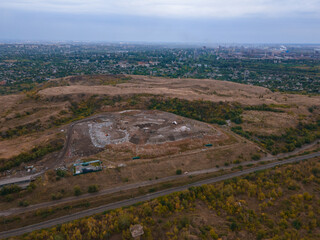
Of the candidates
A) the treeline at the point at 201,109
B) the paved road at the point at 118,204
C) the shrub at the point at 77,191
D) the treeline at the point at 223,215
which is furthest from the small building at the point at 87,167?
the treeline at the point at 201,109

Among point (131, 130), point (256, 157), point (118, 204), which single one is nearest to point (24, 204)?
point (118, 204)

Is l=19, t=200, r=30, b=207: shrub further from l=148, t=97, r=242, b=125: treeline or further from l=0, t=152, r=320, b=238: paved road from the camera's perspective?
l=148, t=97, r=242, b=125: treeline

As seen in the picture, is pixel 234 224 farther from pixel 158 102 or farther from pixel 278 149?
pixel 158 102

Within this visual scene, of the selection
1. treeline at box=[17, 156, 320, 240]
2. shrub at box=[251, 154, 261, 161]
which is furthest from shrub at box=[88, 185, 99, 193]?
shrub at box=[251, 154, 261, 161]

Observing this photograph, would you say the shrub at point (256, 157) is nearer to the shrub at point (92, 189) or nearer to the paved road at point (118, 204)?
the paved road at point (118, 204)

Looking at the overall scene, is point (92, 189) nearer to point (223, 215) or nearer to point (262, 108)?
point (223, 215)
